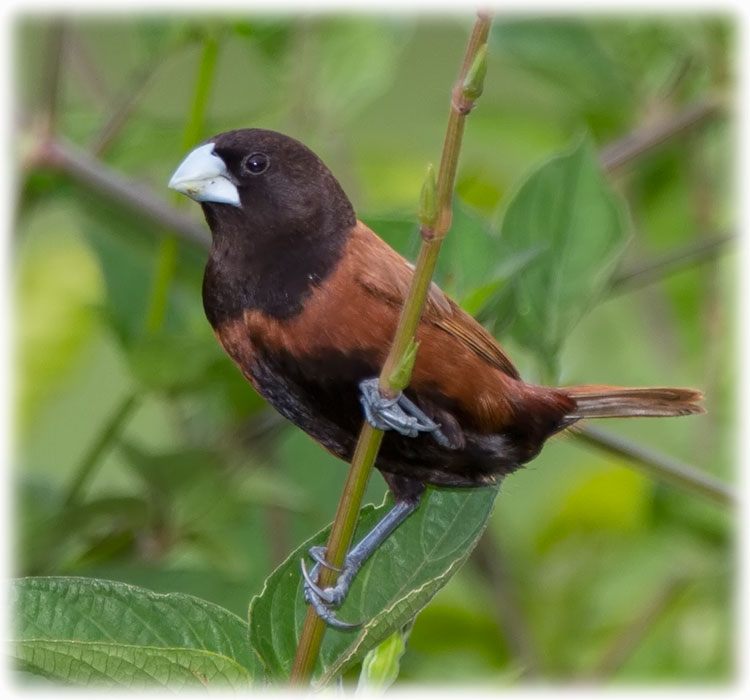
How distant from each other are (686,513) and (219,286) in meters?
1.66

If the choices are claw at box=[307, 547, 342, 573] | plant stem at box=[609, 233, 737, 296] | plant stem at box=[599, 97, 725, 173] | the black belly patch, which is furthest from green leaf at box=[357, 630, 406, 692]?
plant stem at box=[599, 97, 725, 173]

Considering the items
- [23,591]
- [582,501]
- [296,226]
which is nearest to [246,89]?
[582,501]

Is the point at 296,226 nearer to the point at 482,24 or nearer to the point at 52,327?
the point at 482,24

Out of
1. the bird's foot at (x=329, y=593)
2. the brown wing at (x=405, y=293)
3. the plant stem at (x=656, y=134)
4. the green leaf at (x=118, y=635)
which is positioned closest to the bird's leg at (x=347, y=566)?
the bird's foot at (x=329, y=593)

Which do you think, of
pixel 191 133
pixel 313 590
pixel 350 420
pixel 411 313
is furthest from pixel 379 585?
pixel 191 133

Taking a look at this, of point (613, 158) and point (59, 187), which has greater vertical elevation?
point (613, 158)

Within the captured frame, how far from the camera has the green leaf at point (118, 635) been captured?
1.80m

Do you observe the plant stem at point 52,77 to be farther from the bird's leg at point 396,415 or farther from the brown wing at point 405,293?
the bird's leg at point 396,415

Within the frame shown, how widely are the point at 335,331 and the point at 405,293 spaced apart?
0.48 ft

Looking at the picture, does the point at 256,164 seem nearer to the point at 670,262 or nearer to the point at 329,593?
the point at 329,593

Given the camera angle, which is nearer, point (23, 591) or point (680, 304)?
point (23, 591)

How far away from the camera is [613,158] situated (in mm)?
3314

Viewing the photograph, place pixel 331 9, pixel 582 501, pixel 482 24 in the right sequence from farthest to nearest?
1. pixel 582 501
2. pixel 331 9
3. pixel 482 24

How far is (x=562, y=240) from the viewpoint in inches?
111
